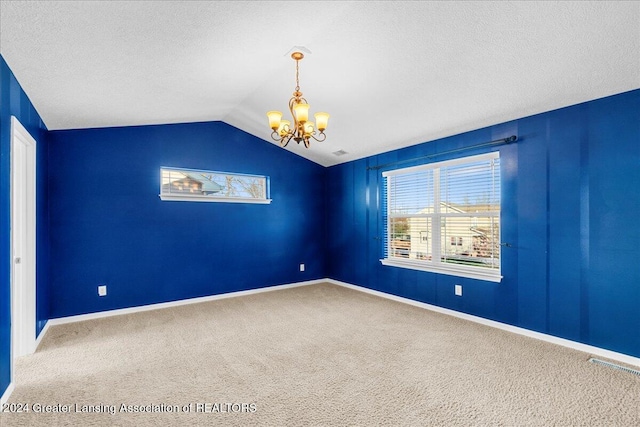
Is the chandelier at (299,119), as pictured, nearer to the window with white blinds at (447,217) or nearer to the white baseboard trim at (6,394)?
the window with white blinds at (447,217)

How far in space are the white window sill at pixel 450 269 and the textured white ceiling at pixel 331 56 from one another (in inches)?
68.3

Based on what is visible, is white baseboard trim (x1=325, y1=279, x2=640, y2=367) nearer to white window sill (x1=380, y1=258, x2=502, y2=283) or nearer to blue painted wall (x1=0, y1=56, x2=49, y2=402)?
white window sill (x1=380, y1=258, x2=502, y2=283)

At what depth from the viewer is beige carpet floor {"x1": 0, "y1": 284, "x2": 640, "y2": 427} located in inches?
76.3

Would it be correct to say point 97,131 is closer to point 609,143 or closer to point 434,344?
point 434,344

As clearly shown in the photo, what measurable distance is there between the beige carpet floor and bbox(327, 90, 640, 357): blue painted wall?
33cm

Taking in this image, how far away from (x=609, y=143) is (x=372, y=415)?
121 inches

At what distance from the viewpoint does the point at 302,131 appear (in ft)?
9.04

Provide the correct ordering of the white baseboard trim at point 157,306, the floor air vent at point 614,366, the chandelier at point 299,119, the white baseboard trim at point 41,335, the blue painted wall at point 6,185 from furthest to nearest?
the white baseboard trim at point 157,306, the white baseboard trim at point 41,335, the chandelier at point 299,119, the floor air vent at point 614,366, the blue painted wall at point 6,185

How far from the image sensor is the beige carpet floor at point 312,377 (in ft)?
6.36

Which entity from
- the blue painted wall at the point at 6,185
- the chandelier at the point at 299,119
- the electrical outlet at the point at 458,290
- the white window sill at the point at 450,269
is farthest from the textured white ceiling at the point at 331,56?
the electrical outlet at the point at 458,290

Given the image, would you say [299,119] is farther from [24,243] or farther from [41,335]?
[41,335]

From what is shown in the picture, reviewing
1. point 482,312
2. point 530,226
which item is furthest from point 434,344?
point 530,226

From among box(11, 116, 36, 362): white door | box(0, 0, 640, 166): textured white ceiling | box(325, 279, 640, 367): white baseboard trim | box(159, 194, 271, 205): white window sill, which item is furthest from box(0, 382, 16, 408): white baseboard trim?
box(325, 279, 640, 367): white baseboard trim

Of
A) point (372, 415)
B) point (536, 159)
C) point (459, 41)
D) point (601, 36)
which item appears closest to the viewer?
point (372, 415)
